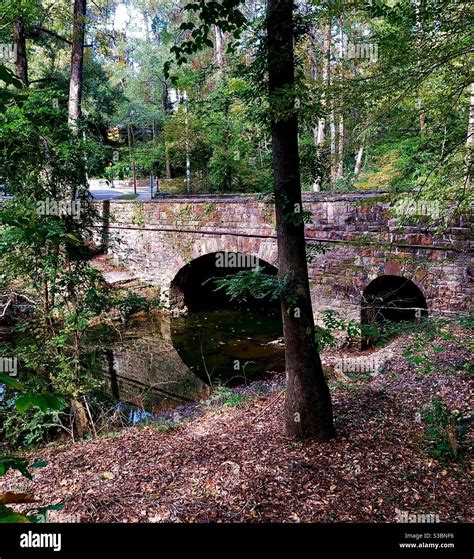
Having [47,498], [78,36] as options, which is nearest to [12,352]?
[47,498]

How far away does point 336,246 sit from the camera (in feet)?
25.6

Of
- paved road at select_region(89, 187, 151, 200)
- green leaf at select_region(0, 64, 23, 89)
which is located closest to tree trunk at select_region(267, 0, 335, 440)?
green leaf at select_region(0, 64, 23, 89)

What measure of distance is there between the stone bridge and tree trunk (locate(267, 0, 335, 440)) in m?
Answer: 0.51

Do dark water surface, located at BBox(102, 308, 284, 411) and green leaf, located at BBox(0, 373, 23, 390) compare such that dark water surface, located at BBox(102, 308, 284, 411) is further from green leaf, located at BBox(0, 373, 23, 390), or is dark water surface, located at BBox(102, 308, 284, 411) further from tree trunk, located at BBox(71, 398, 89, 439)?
green leaf, located at BBox(0, 373, 23, 390)

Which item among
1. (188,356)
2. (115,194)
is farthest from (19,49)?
(115,194)

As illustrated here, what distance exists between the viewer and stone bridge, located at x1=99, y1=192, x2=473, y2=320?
657 cm

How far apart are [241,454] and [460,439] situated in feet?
6.46

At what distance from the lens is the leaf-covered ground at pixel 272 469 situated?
3.02 metres

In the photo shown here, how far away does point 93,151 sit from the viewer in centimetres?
501

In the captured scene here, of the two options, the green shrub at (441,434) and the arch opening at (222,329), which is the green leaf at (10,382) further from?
the arch opening at (222,329)

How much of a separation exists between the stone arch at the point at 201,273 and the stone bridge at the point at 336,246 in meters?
0.08

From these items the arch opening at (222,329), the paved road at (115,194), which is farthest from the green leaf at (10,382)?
the paved road at (115,194)

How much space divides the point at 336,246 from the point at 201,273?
18.0 ft
